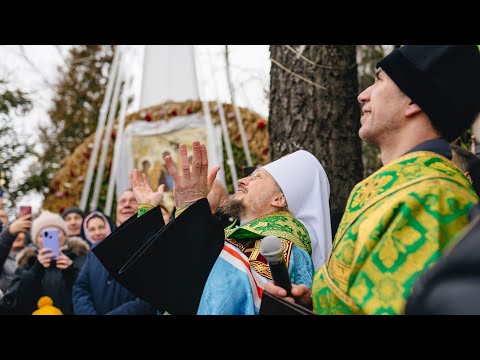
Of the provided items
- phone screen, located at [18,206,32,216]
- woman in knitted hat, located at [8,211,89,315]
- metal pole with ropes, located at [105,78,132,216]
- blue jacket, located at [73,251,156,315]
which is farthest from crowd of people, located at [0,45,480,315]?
metal pole with ropes, located at [105,78,132,216]

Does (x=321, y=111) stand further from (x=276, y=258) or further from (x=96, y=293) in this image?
(x=276, y=258)

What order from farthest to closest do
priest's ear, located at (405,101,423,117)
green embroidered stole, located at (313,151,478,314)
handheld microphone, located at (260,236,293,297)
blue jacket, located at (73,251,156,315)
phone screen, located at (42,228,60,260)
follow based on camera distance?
1. phone screen, located at (42,228,60,260)
2. blue jacket, located at (73,251,156,315)
3. priest's ear, located at (405,101,423,117)
4. handheld microphone, located at (260,236,293,297)
5. green embroidered stole, located at (313,151,478,314)

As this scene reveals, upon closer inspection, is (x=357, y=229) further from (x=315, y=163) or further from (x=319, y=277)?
(x=315, y=163)

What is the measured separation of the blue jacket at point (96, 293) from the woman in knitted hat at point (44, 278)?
18cm

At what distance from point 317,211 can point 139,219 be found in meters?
1.02

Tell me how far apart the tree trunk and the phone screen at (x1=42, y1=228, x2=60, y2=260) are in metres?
1.89

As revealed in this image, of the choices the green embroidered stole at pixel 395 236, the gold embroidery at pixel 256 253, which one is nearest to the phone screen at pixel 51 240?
the gold embroidery at pixel 256 253

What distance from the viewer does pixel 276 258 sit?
89.6 inches

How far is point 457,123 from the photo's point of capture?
7.95ft

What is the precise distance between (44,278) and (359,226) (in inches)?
144

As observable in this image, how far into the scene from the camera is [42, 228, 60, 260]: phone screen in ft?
17.1

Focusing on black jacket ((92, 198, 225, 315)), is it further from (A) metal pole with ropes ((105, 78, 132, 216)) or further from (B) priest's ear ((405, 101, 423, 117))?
(A) metal pole with ropes ((105, 78, 132, 216))

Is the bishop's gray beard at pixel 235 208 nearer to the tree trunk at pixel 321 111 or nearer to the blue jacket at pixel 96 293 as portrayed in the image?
the tree trunk at pixel 321 111

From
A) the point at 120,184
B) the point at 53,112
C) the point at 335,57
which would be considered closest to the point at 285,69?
the point at 335,57
